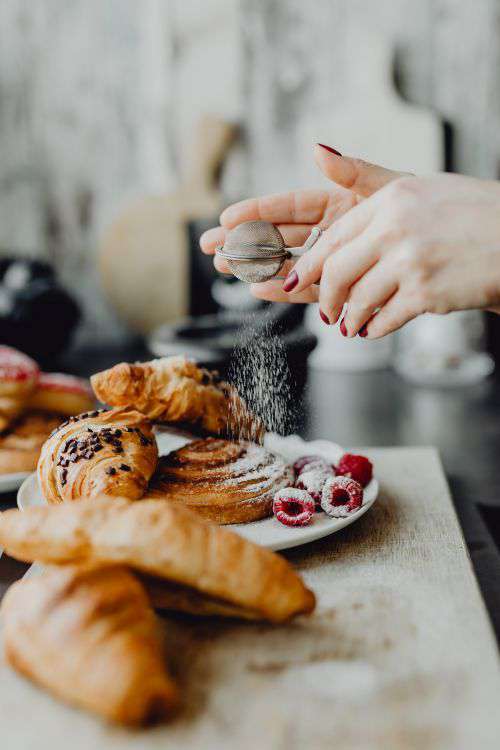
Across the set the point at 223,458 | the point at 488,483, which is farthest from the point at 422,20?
the point at 223,458

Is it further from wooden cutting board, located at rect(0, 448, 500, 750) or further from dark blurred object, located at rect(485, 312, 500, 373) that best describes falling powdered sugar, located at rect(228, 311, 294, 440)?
dark blurred object, located at rect(485, 312, 500, 373)

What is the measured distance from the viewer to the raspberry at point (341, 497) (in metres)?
0.96

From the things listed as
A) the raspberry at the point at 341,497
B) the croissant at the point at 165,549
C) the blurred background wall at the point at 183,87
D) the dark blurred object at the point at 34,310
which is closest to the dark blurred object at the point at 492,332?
the blurred background wall at the point at 183,87

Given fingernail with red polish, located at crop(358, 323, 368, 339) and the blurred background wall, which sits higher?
the blurred background wall

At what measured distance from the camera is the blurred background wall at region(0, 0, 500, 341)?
2.17 metres

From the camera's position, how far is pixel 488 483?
128 cm

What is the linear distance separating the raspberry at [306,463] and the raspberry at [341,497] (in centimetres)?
9

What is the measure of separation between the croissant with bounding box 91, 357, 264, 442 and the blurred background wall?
119 cm

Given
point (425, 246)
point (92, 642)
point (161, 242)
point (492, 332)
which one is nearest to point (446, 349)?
point (492, 332)

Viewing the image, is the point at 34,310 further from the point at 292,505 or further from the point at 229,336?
the point at 292,505

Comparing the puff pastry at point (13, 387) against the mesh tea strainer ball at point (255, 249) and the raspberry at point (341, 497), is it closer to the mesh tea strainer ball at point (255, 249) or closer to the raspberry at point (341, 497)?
the mesh tea strainer ball at point (255, 249)

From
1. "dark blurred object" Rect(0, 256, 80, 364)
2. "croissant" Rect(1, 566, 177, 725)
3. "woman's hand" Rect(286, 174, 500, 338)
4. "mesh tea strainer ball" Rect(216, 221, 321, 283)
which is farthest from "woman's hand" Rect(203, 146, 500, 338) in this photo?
"dark blurred object" Rect(0, 256, 80, 364)

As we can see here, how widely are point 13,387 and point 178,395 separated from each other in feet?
1.08

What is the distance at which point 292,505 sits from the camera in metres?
0.95
